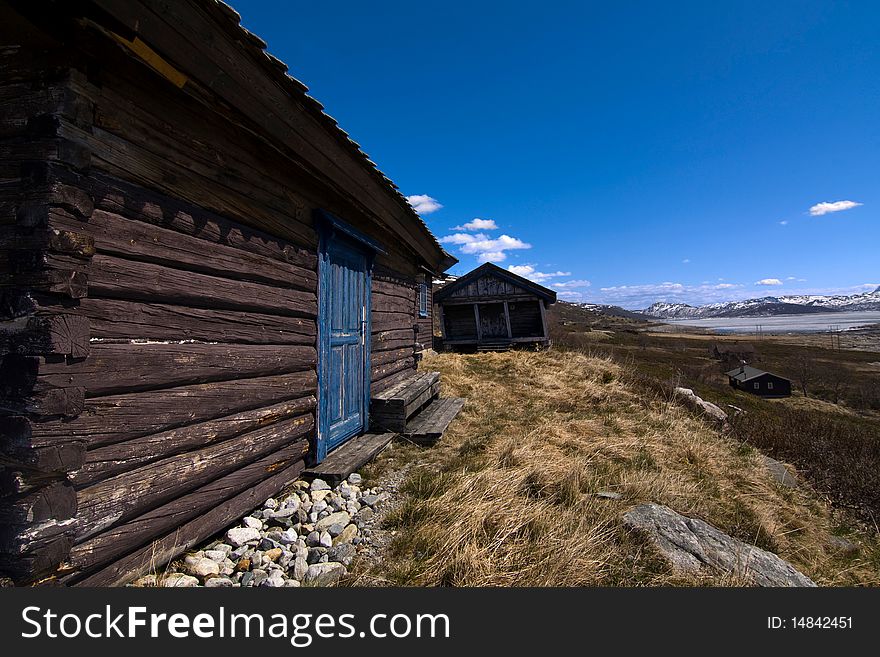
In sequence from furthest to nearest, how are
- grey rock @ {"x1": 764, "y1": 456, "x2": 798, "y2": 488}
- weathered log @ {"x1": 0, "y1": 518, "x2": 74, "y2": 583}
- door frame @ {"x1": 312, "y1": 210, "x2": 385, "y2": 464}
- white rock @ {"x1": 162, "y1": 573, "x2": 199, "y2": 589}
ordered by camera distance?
grey rock @ {"x1": 764, "y1": 456, "x2": 798, "y2": 488} → door frame @ {"x1": 312, "y1": 210, "x2": 385, "y2": 464} → white rock @ {"x1": 162, "y1": 573, "x2": 199, "y2": 589} → weathered log @ {"x1": 0, "y1": 518, "x2": 74, "y2": 583}

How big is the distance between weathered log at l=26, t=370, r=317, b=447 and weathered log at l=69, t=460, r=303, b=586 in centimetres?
64

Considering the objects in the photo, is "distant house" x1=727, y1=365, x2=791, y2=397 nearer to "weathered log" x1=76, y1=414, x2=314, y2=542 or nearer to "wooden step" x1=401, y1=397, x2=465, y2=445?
"wooden step" x1=401, y1=397, x2=465, y2=445

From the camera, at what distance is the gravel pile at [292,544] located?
2.29 meters

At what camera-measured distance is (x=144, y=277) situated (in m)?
2.17

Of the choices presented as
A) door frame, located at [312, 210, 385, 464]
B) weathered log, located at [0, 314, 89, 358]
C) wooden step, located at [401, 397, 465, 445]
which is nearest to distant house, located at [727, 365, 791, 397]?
wooden step, located at [401, 397, 465, 445]

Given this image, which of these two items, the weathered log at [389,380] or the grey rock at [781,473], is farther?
the weathered log at [389,380]

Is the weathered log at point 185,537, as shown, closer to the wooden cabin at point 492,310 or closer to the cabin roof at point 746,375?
the wooden cabin at point 492,310

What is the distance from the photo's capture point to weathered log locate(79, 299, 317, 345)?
1.98 m

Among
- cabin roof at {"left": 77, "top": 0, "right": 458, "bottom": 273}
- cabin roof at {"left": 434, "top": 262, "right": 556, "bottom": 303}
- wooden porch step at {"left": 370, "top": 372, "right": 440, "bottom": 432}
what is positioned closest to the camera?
cabin roof at {"left": 77, "top": 0, "right": 458, "bottom": 273}

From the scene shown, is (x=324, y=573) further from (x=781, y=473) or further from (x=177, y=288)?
(x=781, y=473)

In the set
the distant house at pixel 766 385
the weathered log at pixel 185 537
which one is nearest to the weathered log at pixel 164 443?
the weathered log at pixel 185 537

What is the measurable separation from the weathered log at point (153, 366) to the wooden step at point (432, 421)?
7.46 ft

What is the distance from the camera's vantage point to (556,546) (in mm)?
2578

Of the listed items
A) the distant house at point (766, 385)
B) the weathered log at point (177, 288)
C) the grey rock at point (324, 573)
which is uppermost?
the weathered log at point (177, 288)
